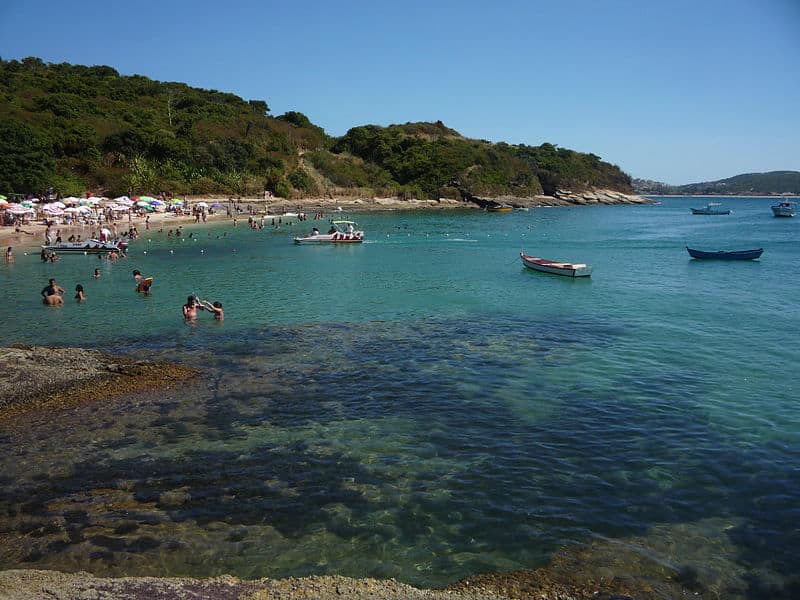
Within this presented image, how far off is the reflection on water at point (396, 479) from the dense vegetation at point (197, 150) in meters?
59.7

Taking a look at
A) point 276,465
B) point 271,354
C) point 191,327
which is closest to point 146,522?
point 276,465

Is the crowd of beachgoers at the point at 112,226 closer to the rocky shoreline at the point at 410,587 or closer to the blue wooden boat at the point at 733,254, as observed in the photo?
the rocky shoreline at the point at 410,587

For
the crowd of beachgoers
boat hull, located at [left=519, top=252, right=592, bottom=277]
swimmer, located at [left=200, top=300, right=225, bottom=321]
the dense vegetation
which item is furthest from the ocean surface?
the dense vegetation

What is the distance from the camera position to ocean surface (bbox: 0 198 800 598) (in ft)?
29.2

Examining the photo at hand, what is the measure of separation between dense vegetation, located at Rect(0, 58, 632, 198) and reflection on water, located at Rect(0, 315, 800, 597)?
59728 millimetres

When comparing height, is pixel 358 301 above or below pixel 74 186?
below

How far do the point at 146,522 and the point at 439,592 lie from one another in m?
4.74

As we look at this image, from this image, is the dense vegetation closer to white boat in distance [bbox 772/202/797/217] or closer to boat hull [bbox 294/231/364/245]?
boat hull [bbox 294/231/364/245]

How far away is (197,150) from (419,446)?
99185mm

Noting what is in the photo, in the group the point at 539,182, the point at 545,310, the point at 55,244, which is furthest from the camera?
the point at 539,182

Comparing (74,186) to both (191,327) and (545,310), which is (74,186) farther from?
(545,310)

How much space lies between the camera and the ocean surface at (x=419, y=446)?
891cm

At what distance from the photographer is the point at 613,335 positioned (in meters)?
22.7

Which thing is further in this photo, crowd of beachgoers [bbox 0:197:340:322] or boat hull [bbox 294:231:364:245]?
boat hull [bbox 294:231:364:245]
